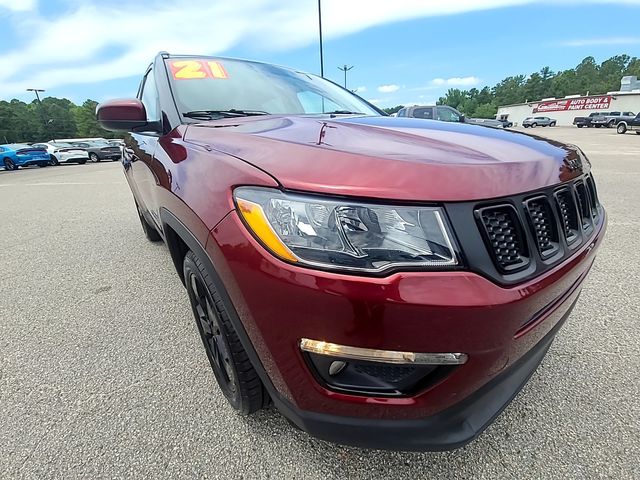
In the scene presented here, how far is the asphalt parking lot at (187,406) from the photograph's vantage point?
4.60ft

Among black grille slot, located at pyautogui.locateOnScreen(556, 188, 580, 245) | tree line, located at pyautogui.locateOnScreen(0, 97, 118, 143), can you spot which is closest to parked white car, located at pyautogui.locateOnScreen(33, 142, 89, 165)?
black grille slot, located at pyautogui.locateOnScreen(556, 188, 580, 245)

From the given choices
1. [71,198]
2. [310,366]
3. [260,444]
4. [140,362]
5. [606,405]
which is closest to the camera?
[310,366]

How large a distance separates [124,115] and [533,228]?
2003 millimetres

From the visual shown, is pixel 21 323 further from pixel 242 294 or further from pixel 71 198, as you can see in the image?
pixel 71 198

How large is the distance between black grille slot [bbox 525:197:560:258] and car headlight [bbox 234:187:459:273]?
1.09 ft

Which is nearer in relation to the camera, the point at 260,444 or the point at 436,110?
the point at 260,444

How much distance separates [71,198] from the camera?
25.9 ft

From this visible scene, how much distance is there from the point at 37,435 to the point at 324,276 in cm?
151

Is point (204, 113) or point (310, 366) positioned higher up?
point (204, 113)

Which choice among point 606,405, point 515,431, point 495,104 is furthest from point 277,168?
point 495,104

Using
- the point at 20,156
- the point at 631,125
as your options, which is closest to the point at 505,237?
the point at 20,156

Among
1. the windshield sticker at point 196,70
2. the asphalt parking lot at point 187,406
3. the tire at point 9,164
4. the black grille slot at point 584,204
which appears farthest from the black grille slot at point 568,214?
the tire at point 9,164

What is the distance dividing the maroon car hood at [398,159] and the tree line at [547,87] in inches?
3989

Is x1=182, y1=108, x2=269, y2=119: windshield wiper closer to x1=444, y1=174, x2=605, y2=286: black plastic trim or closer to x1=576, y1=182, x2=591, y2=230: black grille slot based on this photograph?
x1=444, y1=174, x2=605, y2=286: black plastic trim
